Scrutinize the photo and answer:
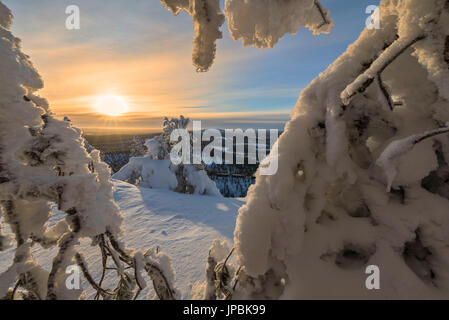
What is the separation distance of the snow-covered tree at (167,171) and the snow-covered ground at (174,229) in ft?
20.5

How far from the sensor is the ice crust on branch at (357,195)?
1252 millimetres

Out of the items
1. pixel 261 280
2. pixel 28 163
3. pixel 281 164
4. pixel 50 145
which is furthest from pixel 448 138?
pixel 28 163

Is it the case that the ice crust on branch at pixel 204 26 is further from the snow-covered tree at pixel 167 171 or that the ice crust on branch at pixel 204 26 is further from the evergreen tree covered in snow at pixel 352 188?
the snow-covered tree at pixel 167 171

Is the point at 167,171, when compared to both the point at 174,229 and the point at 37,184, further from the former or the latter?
the point at 37,184

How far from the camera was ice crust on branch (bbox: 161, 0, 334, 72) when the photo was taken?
1182 mm

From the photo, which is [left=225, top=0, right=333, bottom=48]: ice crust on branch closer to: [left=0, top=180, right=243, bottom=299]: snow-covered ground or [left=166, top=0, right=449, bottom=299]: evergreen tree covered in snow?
[left=166, top=0, right=449, bottom=299]: evergreen tree covered in snow

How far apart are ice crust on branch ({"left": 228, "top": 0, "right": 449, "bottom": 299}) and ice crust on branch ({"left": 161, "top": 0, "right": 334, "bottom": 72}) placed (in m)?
0.41

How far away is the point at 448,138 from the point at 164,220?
384 inches

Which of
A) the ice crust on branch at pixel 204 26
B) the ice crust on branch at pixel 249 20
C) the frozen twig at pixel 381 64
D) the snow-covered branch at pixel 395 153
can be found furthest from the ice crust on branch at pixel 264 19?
the snow-covered branch at pixel 395 153

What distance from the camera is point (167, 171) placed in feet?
67.7

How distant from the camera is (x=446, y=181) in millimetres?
1266

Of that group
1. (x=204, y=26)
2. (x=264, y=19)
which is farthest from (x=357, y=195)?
(x=204, y=26)

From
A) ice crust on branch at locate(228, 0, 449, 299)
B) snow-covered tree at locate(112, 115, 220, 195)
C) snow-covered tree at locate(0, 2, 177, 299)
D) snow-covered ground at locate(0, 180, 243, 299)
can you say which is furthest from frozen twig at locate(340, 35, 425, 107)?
snow-covered tree at locate(112, 115, 220, 195)
